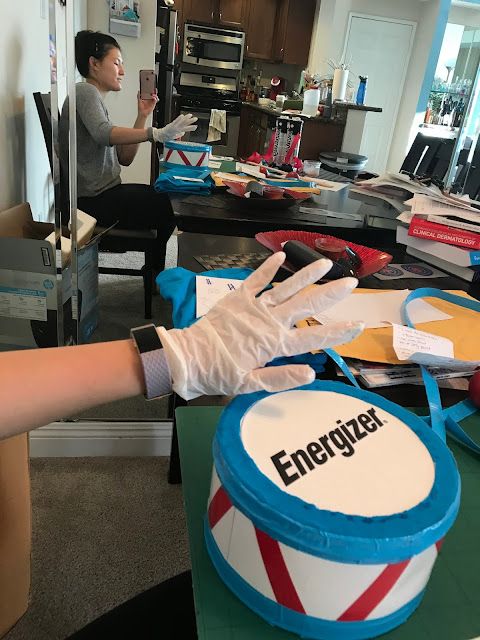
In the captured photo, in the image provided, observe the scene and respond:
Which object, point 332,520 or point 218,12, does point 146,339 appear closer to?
point 332,520

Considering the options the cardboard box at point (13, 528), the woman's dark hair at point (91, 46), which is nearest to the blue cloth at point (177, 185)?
the woman's dark hair at point (91, 46)

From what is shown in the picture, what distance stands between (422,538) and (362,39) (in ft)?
13.7

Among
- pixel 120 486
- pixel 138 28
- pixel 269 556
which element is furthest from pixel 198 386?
pixel 138 28

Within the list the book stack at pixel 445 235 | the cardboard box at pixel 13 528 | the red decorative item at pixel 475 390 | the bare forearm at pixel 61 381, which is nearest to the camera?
the bare forearm at pixel 61 381

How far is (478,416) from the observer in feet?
2.48

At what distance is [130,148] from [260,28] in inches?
201

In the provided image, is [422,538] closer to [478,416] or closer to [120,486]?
[478,416]

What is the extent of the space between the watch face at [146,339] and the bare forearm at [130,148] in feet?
4.71

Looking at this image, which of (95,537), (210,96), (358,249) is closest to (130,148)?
(358,249)

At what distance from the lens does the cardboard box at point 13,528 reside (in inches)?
34.4

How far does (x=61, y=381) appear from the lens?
0.52m

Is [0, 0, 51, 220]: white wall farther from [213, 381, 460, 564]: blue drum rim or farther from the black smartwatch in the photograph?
[213, 381, 460, 564]: blue drum rim

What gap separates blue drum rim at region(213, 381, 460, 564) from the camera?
1.28ft

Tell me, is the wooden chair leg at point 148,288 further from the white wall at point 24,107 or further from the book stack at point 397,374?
the book stack at point 397,374
